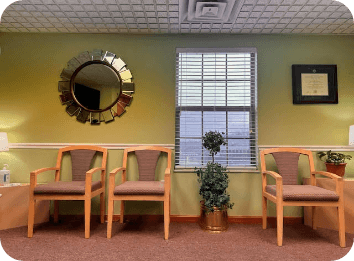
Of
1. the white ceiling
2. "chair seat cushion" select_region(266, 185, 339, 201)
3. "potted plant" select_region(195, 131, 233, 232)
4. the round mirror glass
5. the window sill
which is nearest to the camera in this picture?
"chair seat cushion" select_region(266, 185, 339, 201)

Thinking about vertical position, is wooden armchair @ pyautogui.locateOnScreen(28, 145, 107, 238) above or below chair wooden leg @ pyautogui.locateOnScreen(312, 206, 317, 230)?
above

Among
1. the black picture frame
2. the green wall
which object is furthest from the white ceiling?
the black picture frame

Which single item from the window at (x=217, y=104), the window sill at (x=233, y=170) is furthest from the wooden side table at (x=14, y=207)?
the window at (x=217, y=104)

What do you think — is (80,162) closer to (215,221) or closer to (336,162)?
(215,221)

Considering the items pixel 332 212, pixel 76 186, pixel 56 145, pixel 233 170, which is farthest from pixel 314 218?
pixel 56 145

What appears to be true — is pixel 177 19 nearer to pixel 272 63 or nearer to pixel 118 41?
pixel 118 41

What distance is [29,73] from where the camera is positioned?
4047mm

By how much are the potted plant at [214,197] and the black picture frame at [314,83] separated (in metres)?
1.55

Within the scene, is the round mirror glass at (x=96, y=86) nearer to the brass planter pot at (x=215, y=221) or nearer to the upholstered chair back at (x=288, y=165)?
the brass planter pot at (x=215, y=221)

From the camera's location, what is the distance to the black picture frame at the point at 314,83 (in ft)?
13.1

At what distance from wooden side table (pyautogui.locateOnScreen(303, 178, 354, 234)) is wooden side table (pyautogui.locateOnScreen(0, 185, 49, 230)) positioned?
382cm

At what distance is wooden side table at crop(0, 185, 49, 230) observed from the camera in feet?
11.2

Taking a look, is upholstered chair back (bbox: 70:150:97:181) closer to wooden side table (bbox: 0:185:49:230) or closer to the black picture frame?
wooden side table (bbox: 0:185:49:230)

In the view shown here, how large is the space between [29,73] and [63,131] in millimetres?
1060
